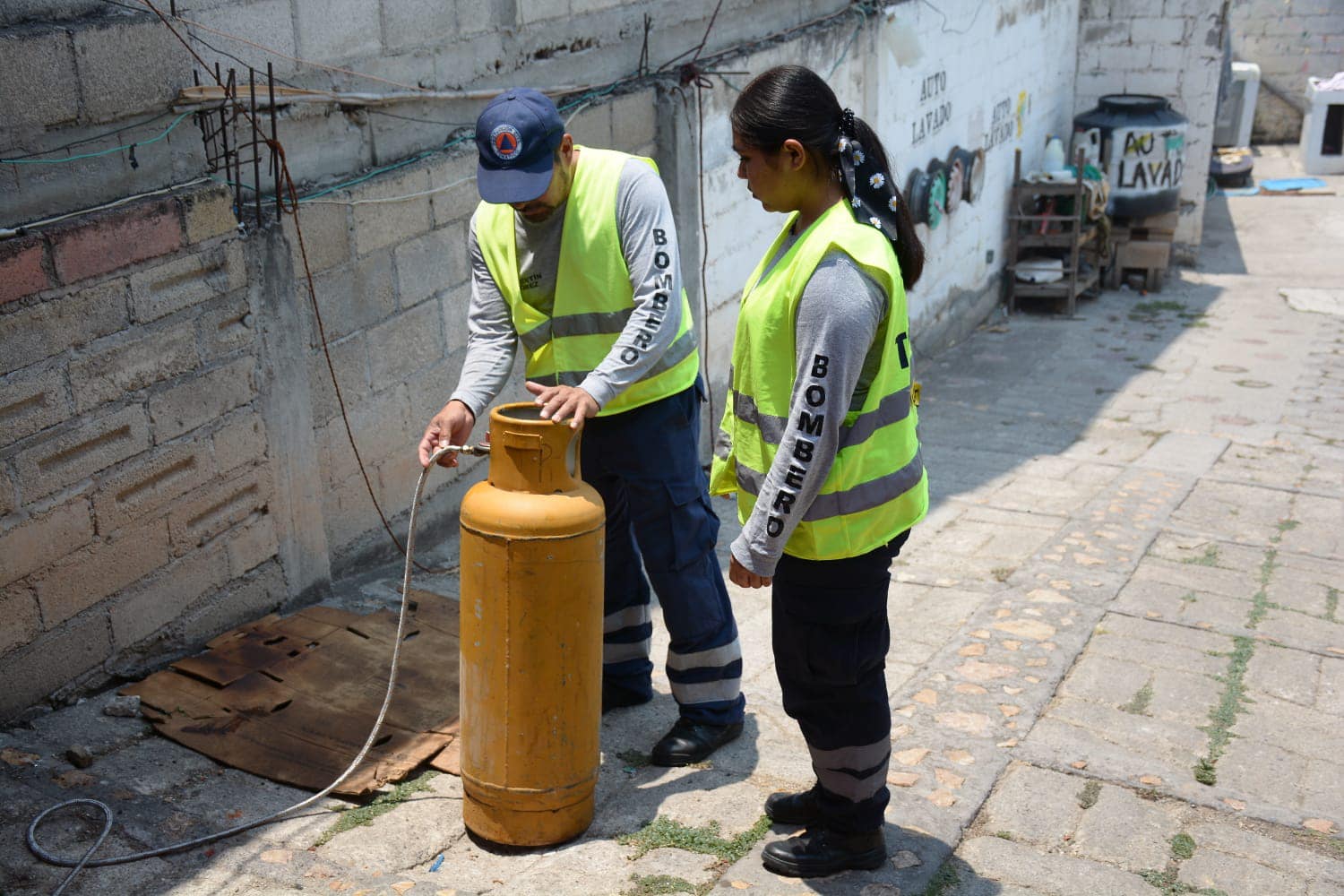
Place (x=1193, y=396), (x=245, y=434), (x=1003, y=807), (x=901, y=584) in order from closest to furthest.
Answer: (x=1003, y=807), (x=245, y=434), (x=901, y=584), (x=1193, y=396)

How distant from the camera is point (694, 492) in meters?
3.44

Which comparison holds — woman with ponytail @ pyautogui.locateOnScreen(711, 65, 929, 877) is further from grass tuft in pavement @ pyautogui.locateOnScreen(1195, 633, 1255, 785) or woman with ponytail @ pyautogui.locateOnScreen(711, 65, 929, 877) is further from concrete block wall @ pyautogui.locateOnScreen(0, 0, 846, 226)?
concrete block wall @ pyautogui.locateOnScreen(0, 0, 846, 226)

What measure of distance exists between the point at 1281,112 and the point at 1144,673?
1630 cm

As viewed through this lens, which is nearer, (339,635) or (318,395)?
(339,635)

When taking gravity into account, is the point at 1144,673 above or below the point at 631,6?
below

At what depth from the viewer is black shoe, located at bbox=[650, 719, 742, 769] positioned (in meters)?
3.46

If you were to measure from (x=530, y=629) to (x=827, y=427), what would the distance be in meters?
0.83

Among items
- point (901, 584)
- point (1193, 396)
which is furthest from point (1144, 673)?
point (1193, 396)

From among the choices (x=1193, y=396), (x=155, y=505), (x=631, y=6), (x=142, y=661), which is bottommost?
(x=1193, y=396)

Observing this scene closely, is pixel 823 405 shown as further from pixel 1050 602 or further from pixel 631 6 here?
pixel 631 6

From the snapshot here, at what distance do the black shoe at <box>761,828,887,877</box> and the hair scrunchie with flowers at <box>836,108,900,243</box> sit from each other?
1333mm

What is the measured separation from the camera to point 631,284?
3.30m

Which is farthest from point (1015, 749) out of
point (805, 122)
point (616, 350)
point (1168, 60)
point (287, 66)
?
point (1168, 60)

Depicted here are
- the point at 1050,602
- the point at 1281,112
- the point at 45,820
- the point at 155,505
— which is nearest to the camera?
the point at 45,820
